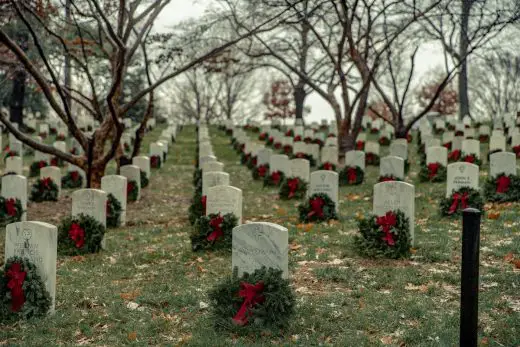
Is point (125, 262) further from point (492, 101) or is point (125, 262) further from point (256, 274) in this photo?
point (492, 101)

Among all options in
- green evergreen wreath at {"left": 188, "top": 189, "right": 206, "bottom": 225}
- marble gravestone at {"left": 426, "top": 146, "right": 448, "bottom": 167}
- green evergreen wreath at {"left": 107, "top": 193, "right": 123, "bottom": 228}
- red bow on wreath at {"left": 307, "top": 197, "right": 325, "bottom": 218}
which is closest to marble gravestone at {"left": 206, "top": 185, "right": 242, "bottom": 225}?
green evergreen wreath at {"left": 188, "top": 189, "right": 206, "bottom": 225}

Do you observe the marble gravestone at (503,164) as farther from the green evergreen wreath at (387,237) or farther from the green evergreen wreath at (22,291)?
the green evergreen wreath at (22,291)

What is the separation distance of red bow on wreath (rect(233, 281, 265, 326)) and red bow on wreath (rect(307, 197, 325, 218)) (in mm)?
4808

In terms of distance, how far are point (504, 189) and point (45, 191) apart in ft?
31.7

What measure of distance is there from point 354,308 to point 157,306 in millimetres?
2049

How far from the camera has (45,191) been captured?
44.7 ft

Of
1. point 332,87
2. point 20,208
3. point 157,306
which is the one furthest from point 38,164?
point 157,306

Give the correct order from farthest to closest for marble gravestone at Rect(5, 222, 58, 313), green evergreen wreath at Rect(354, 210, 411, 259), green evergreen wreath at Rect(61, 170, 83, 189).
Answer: green evergreen wreath at Rect(61, 170, 83, 189)
green evergreen wreath at Rect(354, 210, 411, 259)
marble gravestone at Rect(5, 222, 58, 313)

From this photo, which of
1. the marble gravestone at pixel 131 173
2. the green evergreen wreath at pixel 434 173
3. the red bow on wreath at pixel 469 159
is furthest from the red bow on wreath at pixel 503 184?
the marble gravestone at pixel 131 173

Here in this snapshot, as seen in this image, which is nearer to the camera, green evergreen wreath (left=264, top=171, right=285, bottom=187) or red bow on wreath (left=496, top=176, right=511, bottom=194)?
red bow on wreath (left=496, top=176, right=511, bottom=194)

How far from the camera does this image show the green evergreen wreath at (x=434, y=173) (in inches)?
534

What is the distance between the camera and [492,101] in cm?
4134

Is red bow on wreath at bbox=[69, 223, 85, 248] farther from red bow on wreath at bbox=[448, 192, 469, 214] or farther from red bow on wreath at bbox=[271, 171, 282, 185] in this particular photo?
red bow on wreath at bbox=[271, 171, 282, 185]

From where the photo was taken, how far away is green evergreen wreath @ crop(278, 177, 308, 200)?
42.8 feet
